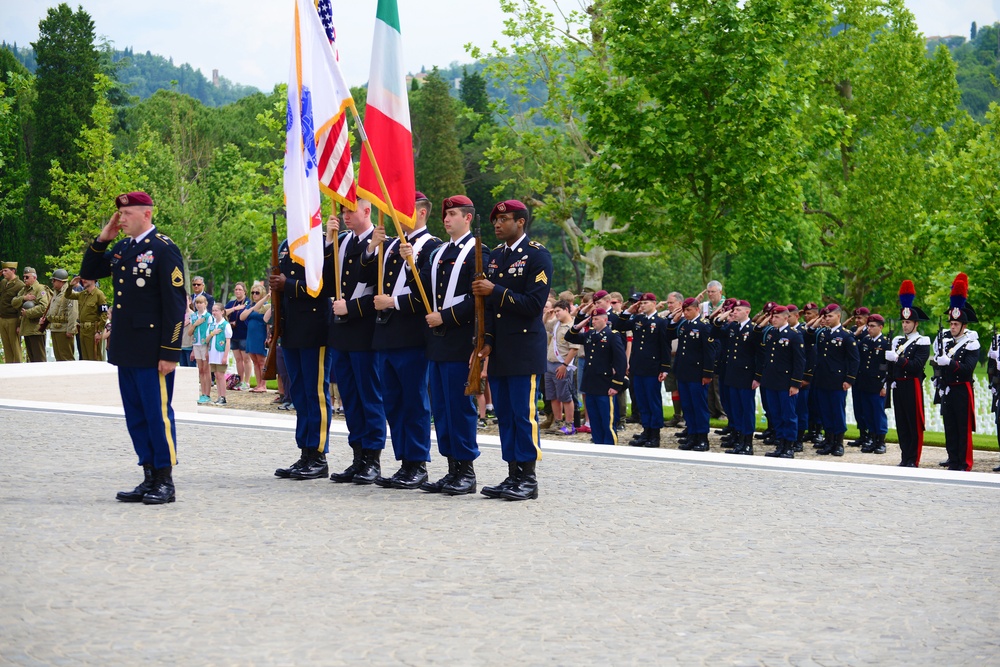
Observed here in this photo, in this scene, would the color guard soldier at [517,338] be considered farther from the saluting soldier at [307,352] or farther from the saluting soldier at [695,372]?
the saluting soldier at [695,372]

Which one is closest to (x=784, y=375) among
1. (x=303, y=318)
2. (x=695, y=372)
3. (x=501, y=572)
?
(x=695, y=372)

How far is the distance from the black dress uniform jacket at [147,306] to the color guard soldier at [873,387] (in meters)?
10.3

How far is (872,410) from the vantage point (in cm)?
1611

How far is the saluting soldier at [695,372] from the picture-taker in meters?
15.3

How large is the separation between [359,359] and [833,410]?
830 centimetres

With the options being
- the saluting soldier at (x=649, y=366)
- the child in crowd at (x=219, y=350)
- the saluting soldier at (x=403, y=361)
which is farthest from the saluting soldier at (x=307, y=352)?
the child in crowd at (x=219, y=350)

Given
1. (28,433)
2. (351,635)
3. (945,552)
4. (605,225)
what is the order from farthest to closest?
(605,225) < (28,433) < (945,552) < (351,635)

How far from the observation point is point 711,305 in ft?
54.2

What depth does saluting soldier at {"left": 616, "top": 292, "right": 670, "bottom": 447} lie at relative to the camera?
15.6 metres

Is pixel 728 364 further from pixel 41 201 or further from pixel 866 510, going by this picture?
pixel 41 201

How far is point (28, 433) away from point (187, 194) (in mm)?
45313

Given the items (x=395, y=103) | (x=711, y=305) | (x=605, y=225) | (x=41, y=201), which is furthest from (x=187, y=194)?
(x=395, y=103)

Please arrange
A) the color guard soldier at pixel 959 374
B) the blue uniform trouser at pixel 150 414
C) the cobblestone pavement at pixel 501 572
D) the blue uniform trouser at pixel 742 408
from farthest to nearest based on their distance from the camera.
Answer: the blue uniform trouser at pixel 742 408 < the color guard soldier at pixel 959 374 < the blue uniform trouser at pixel 150 414 < the cobblestone pavement at pixel 501 572

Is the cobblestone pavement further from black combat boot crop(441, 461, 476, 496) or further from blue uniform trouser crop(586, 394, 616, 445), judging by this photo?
blue uniform trouser crop(586, 394, 616, 445)
